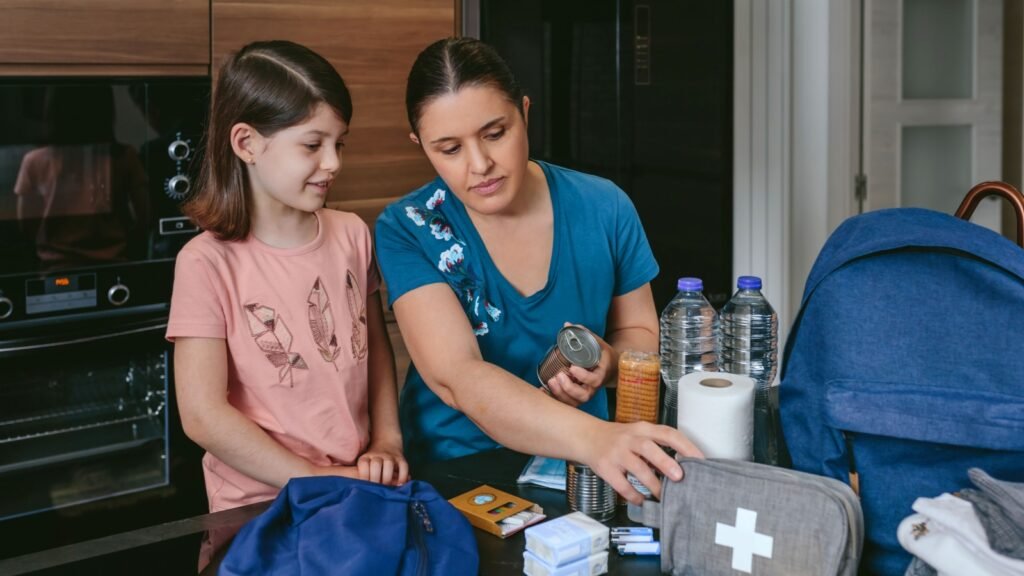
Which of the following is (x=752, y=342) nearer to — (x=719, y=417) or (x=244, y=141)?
(x=719, y=417)

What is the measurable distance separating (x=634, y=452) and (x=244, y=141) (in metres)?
0.75

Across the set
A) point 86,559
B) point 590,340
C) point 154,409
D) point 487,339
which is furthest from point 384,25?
point 86,559

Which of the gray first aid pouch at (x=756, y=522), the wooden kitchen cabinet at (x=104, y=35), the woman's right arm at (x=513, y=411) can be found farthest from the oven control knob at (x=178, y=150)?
the gray first aid pouch at (x=756, y=522)

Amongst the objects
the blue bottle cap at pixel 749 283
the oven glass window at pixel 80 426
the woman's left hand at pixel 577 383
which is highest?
the blue bottle cap at pixel 749 283

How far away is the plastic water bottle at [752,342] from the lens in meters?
1.32

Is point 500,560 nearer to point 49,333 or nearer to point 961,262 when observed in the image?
point 961,262

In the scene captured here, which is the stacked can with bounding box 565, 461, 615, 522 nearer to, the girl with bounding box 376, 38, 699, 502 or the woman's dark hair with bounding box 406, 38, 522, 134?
the girl with bounding box 376, 38, 699, 502

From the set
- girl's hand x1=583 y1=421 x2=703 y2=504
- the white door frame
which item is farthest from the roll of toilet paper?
the white door frame

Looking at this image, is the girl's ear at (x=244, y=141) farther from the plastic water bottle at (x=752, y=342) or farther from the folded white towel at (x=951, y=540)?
the folded white towel at (x=951, y=540)

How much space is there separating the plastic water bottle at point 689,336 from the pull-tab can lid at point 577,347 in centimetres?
15

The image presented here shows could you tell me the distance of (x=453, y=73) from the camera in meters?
1.41

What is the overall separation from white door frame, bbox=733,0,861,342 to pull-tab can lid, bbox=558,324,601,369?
6.79 feet

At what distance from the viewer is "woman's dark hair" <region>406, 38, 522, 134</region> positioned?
1.41 meters

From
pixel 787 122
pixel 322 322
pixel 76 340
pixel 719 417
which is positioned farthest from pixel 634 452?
pixel 787 122
